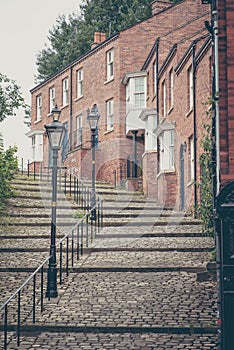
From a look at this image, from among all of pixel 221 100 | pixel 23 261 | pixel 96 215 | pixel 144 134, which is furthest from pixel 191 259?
pixel 144 134

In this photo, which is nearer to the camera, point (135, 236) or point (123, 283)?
point (123, 283)

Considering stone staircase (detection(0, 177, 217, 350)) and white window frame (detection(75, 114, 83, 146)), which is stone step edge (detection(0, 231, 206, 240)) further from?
white window frame (detection(75, 114, 83, 146))

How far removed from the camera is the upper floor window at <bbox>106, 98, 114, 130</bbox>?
1581 inches

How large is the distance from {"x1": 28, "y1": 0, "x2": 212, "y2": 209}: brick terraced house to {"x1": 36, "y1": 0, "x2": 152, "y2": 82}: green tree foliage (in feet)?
24.5

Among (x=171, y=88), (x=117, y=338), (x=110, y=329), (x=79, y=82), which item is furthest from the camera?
(x=79, y=82)

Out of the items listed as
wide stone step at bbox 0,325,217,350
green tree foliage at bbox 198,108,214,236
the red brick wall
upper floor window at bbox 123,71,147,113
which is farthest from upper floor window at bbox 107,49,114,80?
wide stone step at bbox 0,325,217,350

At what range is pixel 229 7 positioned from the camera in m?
13.0

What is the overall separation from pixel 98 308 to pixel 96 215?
11124mm

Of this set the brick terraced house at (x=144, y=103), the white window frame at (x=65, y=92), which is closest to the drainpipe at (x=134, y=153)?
the brick terraced house at (x=144, y=103)

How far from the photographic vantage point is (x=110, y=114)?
1593 inches

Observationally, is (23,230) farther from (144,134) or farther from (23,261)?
(144,134)

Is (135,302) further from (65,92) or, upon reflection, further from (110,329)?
(65,92)

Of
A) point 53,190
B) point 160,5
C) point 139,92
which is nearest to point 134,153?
point 139,92

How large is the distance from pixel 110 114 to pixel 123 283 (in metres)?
25.5
